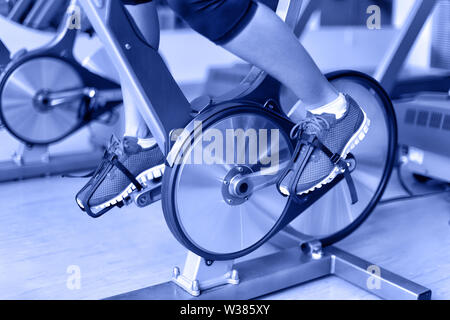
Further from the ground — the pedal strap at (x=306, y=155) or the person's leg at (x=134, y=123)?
the person's leg at (x=134, y=123)

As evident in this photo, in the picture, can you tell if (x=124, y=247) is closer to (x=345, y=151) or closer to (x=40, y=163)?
(x=345, y=151)

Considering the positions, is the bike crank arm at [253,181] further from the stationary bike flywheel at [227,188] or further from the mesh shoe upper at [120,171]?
the mesh shoe upper at [120,171]

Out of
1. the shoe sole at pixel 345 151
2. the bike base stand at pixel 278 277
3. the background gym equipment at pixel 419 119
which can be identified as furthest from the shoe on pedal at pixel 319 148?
the background gym equipment at pixel 419 119

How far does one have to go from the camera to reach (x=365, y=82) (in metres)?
1.70

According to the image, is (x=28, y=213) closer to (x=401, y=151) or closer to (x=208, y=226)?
(x=208, y=226)

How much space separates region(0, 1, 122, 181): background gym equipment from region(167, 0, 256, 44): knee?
1472 mm

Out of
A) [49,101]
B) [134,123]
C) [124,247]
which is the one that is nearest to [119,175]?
[134,123]

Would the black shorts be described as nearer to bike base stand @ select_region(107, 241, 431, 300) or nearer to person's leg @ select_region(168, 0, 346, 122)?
person's leg @ select_region(168, 0, 346, 122)

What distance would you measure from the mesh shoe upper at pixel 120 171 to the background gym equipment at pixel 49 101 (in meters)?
1.13

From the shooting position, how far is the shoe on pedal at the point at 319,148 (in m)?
1.44

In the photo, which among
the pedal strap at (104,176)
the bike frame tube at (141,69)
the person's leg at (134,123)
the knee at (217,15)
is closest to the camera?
the knee at (217,15)

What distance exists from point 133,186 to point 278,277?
46 centimetres

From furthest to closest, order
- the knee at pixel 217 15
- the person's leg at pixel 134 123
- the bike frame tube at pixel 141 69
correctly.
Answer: the person's leg at pixel 134 123
the bike frame tube at pixel 141 69
the knee at pixel 217 15
